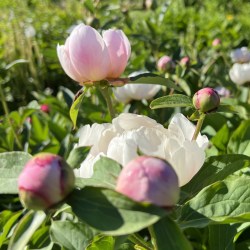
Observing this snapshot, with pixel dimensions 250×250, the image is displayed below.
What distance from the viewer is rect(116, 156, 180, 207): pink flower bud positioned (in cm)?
52

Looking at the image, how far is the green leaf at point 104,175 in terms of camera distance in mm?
596

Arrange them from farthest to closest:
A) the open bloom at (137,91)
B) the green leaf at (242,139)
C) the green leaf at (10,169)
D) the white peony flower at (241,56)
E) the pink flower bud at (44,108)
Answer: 1. the pink flower bud at (44,108)
2. the white peony flower at (241,56)
3. the open bloom at (137,91)
4. the green leaf at (242,139)
5. the green leaf at (10,169)

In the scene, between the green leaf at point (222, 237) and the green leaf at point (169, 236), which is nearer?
the green leaf at point (169, 236)

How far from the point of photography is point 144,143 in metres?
0.72

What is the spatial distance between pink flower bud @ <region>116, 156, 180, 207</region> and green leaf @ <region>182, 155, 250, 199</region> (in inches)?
11.0

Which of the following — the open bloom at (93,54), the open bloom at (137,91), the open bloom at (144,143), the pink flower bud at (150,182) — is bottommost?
the open bloom at (137,91)

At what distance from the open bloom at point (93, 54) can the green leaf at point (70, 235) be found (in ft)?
0.89

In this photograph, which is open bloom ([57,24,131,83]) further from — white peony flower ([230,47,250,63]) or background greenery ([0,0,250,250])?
white peony flower ([230,47,250,63])

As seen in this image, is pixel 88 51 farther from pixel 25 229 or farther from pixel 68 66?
pixel 25 229

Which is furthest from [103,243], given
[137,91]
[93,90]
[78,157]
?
[93,90]

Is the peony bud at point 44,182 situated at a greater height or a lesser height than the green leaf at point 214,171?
greater

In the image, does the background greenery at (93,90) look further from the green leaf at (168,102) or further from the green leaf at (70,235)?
the green leaf at (168,102)

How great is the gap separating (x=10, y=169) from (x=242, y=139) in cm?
76

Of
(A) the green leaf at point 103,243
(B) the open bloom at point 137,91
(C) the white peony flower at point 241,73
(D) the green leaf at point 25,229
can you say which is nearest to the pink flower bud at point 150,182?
(D) the green leaf at point 25,229
